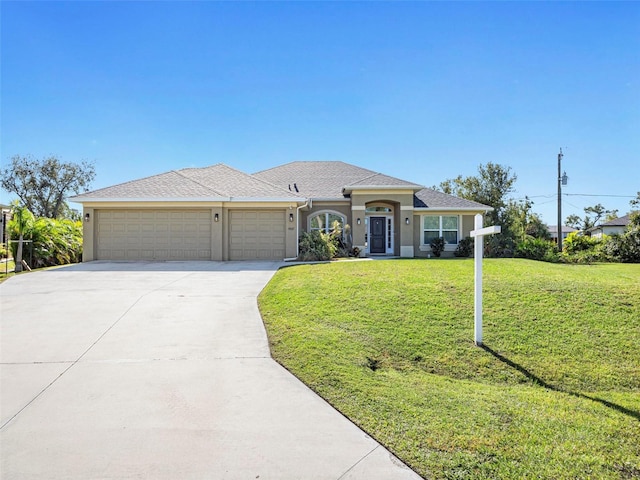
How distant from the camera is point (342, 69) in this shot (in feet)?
50.8

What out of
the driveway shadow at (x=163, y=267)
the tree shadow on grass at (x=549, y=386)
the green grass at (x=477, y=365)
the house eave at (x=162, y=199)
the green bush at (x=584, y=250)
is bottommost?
the tree shadow on grass at (x=549, y=386)

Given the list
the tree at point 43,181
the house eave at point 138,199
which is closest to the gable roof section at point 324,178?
the house eave at point 138,199

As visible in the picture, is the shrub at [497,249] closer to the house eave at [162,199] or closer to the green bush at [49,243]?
the house eave at [162,199]

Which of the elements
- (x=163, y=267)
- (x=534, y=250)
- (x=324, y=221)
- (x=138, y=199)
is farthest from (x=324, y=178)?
(x=534, y=250)

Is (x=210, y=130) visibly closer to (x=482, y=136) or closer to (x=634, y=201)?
(x=482, y=136)

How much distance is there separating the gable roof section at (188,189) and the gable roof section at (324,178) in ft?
9.94

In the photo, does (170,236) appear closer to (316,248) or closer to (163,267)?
(163,267)

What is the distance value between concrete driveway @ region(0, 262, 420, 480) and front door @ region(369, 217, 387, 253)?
12.8m

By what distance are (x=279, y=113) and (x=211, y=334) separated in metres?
15.3

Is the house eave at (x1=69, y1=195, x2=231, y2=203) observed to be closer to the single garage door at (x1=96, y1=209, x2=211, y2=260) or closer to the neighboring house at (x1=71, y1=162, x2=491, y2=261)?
the neighboring house at (x1=71, y1=162, x2=491, y2=261)

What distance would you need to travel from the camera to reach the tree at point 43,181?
34.3 m

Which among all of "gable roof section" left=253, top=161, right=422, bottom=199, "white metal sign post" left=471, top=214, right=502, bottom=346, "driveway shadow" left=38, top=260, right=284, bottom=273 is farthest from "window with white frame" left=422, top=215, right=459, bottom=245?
"white metal sign post" left=471, top=214, right=502, bottom=346

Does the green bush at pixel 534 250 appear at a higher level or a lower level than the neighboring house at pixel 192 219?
lower

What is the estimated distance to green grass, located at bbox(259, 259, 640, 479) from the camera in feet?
9.39
